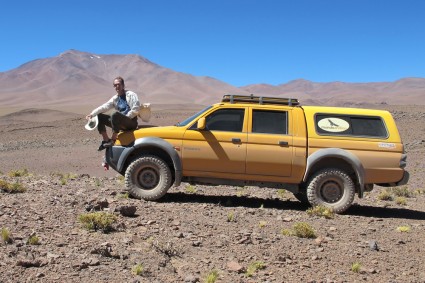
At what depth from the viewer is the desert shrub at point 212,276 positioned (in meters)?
5.95

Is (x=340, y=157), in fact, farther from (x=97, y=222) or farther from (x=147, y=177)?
(x=97, y=222)

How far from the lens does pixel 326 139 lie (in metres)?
9.59

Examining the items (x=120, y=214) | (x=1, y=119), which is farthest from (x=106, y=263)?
(x=1, y=119)

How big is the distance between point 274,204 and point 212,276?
15.8 ft

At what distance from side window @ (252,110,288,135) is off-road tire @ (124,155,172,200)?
180cm

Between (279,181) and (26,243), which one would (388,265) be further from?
(26,243)

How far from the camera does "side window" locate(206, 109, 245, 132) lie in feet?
31.8

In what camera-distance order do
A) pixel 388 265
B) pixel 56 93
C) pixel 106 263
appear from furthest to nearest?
pixel 56 93, pixel 388 265, pixel 106 263

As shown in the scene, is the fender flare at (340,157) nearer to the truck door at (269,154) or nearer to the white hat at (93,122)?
the truck door at (269,154)

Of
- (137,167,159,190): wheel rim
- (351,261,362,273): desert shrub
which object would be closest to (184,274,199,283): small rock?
(351,261,362,273): desert shrub

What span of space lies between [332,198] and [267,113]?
1.95 meters

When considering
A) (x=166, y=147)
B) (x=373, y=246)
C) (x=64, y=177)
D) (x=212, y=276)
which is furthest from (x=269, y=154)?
(x=64, y=177)

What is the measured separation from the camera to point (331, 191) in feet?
31.9

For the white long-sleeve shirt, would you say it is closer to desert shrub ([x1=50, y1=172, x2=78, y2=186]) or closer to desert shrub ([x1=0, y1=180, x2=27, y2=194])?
desert shrub ([x1=0, y1=180, x2=27, y2=194])
